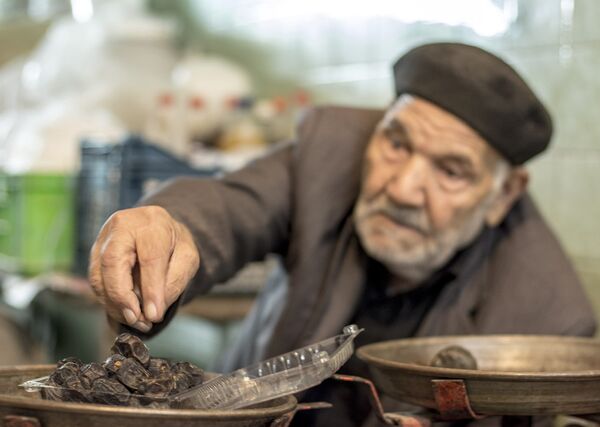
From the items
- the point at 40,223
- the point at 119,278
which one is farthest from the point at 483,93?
the point at 40,223

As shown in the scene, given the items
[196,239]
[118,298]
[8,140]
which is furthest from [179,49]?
[118,298]

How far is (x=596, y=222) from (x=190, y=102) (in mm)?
1561

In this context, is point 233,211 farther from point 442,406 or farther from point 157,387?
point 157,387

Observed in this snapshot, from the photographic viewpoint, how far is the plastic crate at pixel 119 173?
9.94ft

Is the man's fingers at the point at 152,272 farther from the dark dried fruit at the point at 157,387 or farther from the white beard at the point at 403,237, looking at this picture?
the white beard at the point at 403,237

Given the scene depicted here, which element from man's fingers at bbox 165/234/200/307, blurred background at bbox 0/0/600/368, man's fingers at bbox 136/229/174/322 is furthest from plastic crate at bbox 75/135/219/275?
man's fingers at bbox 136/229/174/322

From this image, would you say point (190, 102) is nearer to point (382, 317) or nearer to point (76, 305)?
point (76, 305)

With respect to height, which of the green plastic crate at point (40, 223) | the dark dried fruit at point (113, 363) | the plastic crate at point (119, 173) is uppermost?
the dark dried fruit at point (113, 363)

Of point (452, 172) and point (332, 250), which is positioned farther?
point (332, 250)

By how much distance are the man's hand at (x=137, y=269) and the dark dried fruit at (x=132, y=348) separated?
0.15m

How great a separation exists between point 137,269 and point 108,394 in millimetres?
340

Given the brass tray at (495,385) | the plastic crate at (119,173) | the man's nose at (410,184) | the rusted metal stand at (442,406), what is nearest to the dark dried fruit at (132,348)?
the rusted metal stand at (442,406)

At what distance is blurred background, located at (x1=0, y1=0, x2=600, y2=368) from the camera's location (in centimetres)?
269

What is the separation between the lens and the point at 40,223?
138 inches
